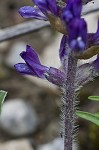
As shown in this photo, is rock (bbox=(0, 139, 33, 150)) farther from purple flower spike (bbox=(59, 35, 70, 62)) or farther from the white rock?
purple flower spike (bbox=(59, 35, 70, 62))

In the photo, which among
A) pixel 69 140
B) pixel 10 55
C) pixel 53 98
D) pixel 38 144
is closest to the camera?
pixel 69 140

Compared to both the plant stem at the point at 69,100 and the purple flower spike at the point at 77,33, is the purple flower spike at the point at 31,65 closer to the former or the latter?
the plant stem at the point at 69,100

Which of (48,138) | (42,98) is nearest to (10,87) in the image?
(42,98)

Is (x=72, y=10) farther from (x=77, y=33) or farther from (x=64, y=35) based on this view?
(x=64, y=35)

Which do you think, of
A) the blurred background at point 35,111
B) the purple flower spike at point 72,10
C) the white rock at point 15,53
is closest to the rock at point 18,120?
the blurred background at point 35,111

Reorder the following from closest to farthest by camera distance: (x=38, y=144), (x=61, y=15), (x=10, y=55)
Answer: (x=61, y=15) → (x=38, y=144) → (x=10, y=55)

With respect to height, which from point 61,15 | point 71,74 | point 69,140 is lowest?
point 69,140

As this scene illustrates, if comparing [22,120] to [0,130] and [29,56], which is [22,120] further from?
[29,56]

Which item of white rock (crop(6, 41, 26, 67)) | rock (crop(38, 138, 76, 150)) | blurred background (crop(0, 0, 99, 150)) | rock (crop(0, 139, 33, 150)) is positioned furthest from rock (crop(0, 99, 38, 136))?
white rock (crop(6, 41, 26, 67))
